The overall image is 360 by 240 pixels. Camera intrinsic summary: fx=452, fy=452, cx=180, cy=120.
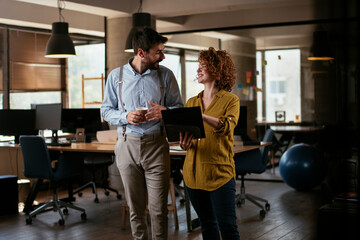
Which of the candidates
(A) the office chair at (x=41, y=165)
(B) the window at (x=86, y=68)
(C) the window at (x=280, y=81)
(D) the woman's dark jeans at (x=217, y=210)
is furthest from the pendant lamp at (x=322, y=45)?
(B) the window at (x=86, y=68)

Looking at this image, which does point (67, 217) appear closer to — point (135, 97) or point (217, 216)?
point (135, 97)

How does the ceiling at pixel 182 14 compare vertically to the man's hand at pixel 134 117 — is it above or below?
above

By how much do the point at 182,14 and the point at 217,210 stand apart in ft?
18.2

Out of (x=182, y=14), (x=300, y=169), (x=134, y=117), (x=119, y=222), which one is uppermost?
(x=182, y=14)

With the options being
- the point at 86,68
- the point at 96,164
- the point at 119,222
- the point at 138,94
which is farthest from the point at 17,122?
the point at 138,94

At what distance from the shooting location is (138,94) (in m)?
2.93

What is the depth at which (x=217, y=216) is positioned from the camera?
247 centimetres

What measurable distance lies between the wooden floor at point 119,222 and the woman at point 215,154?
5.15 feet

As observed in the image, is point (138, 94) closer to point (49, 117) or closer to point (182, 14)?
point (49, 117)

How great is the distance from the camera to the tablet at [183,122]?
237 cm

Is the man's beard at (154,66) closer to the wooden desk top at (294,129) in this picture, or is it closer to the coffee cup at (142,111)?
the coffee cup at (142,111)

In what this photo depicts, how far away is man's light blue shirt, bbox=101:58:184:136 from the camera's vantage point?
290 cm

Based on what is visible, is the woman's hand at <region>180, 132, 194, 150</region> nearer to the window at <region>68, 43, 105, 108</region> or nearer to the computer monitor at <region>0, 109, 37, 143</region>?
the computer monitor at <region>0, 109, 37, 143</region>

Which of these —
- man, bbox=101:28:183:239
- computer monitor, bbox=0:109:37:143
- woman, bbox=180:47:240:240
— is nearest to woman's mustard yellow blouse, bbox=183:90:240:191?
woman, bbox=180:47:240:240
